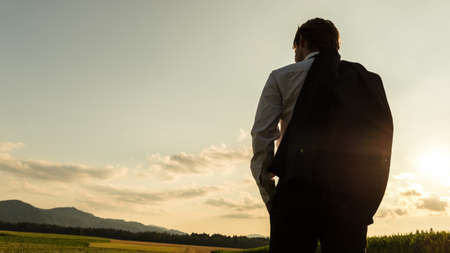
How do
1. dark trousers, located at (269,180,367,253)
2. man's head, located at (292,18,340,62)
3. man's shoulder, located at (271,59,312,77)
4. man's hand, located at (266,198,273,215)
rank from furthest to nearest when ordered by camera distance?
man's head, located at (292,18,340,62) < man's shoulder, located at (271,59,312,77) < man's hand, located at (266,198,273,215) < dark trousers, located at (269,180,367,253)

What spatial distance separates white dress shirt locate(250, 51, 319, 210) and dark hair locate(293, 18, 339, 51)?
12cm

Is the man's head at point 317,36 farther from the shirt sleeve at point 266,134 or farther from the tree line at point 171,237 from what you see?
the tree line at point 171,237

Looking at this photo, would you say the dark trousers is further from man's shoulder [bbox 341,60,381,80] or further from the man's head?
the man's head

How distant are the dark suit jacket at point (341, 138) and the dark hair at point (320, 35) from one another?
0.97ft

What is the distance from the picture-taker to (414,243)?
855cm

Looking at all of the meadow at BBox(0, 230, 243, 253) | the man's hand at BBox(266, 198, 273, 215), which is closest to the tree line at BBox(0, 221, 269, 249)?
the meadow at BBox(0, 230, 243, 253)

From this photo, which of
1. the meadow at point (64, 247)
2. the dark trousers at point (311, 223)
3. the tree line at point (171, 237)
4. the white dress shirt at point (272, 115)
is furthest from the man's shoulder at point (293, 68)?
the tree line at point (171, 237)

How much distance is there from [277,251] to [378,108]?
1.29m

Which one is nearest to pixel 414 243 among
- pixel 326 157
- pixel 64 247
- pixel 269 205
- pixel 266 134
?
pixel 269 205

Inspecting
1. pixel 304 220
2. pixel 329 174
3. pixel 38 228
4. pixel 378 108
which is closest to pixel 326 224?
pixel 304 220

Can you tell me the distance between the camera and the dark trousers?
236 centimetres

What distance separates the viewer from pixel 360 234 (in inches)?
96.8

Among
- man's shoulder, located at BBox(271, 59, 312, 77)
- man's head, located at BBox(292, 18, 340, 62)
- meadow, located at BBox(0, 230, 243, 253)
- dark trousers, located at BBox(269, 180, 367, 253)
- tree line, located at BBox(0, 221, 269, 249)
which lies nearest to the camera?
dark trousers, located at BBox(269, 180, 367, 253)

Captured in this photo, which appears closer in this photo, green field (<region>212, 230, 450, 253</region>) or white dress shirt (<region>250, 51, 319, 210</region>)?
white dress shirt (<region>250, 51, 319, 210</region>)
